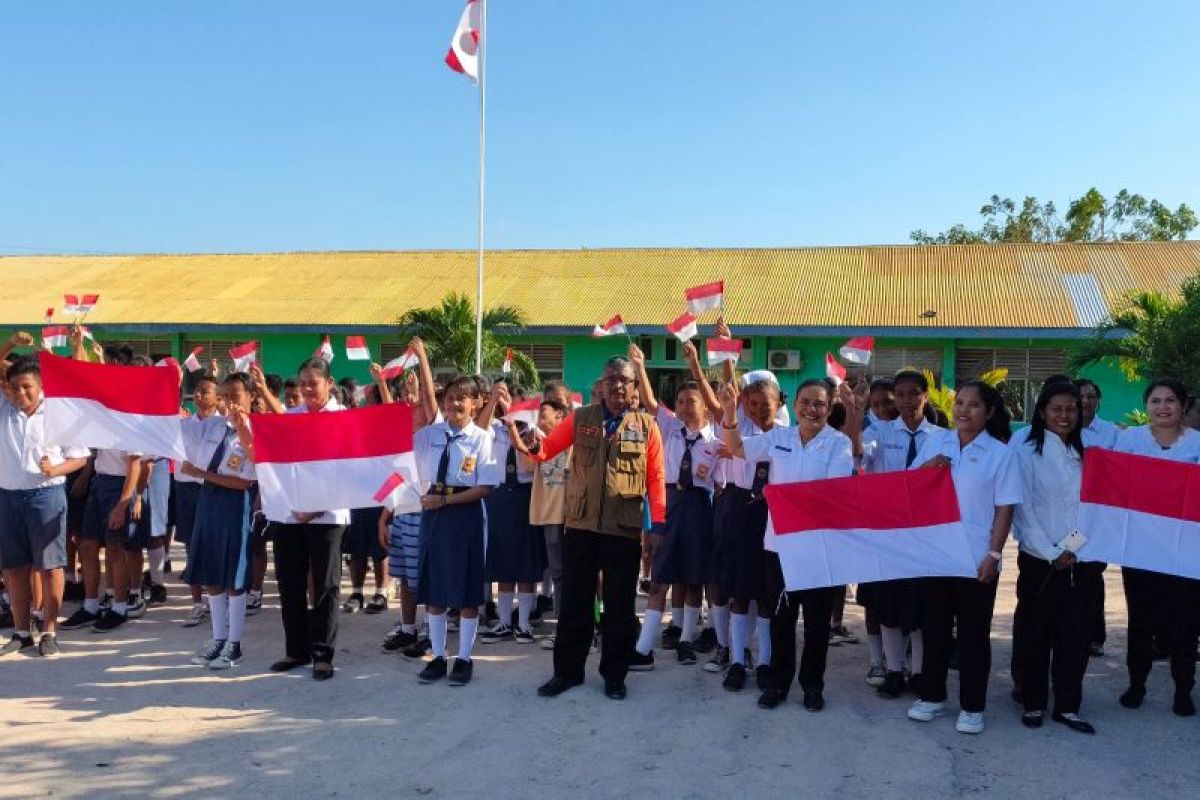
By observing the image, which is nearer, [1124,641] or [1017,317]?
[1124,641]

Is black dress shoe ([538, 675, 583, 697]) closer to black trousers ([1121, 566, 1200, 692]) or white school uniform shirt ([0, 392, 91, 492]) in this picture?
black trousers ([1121, 566, 1200, 692])

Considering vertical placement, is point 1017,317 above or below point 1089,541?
above

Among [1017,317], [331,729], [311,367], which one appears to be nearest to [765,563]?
[331,729]

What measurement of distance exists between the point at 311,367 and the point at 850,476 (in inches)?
133

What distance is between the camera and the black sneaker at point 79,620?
269 inches

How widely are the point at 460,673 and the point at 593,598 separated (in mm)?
946

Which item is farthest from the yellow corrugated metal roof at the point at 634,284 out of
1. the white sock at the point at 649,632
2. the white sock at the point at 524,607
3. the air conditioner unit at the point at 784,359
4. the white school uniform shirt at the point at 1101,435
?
the white sock at the point at 649,632

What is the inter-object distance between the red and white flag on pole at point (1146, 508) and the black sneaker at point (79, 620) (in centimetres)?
682

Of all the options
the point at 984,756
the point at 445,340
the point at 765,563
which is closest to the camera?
the point at 984,756

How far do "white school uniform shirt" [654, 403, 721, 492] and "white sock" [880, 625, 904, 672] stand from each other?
145 cm

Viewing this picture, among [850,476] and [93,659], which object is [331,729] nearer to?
[93,659]

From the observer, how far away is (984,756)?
15.0 ft

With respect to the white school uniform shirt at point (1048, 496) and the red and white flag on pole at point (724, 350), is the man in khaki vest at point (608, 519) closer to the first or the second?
the red and white flag on pole at point (724, 350)

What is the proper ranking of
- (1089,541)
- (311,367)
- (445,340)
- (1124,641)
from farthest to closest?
(445,340) → (1124,641) → (311,367) → (1089,541)
